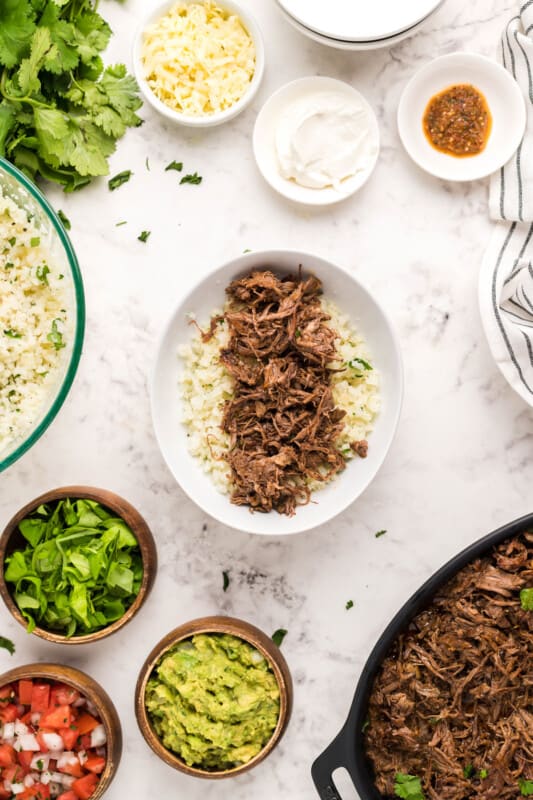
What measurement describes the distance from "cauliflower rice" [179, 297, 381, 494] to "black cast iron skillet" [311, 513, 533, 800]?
0.48 metres

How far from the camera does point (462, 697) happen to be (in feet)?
8.68

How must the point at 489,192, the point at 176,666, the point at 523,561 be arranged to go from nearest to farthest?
the point at 523,561 < the point at 176,666 < the point at 489,192

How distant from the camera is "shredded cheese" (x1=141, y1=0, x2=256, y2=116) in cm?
283

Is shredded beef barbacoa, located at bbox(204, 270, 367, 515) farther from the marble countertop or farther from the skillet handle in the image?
the skillet handle

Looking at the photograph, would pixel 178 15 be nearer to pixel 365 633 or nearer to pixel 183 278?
pixel 183 278

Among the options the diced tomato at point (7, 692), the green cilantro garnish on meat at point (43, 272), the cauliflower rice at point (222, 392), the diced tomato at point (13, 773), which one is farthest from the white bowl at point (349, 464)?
the diced tomato at point (13, 773)

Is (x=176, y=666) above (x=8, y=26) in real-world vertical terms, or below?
below

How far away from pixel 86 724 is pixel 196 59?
2259 millimetres

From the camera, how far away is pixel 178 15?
2.86m

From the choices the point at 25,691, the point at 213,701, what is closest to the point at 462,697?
the point at 213,701

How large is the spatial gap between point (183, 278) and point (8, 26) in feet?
3.13

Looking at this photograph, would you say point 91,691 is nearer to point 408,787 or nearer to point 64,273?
point 408,787

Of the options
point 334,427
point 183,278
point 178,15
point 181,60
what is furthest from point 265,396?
point 178,15

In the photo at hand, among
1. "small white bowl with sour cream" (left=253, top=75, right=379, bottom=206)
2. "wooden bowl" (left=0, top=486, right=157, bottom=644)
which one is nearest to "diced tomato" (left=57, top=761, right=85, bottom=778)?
"wooden bowl" (left=0, top=486, right=157, bottom=644)
